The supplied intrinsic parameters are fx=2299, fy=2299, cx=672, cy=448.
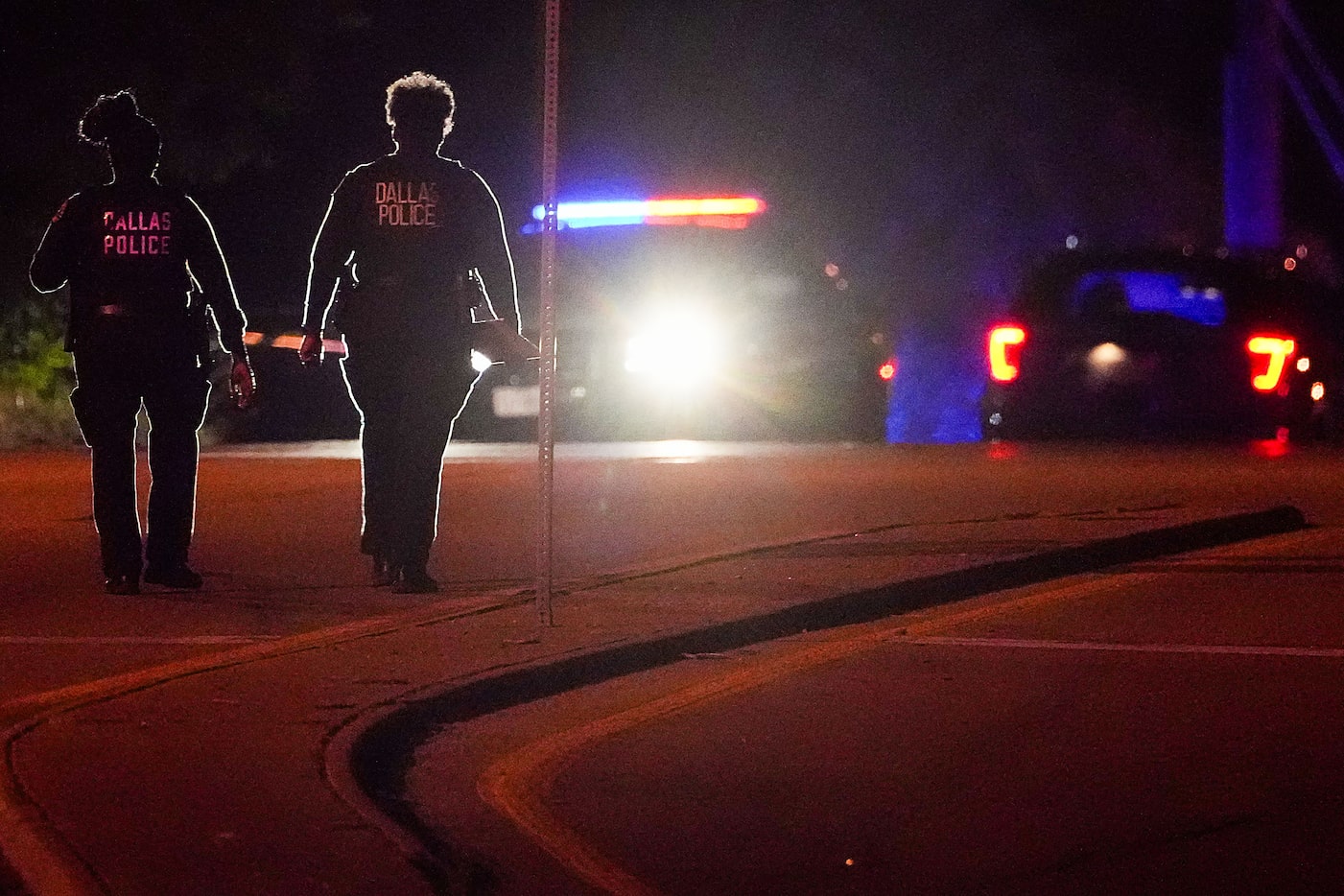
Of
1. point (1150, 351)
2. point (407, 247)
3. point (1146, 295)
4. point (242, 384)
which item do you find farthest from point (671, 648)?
point (1146, 295)

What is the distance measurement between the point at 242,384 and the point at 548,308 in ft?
5.54

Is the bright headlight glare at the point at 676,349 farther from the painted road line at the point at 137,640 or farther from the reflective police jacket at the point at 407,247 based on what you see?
the painted road line at the point at 137,640

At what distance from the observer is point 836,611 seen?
921cm

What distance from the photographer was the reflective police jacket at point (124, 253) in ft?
29.2

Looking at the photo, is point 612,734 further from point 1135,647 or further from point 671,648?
point 1135,647

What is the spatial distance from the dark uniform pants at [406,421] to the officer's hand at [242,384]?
1.25 ft

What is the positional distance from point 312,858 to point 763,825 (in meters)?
1.29

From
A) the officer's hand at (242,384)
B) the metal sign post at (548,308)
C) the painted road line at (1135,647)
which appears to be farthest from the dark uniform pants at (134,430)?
the painted road line at (1135,647)

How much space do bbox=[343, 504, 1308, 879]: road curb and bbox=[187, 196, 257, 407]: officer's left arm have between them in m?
2.14

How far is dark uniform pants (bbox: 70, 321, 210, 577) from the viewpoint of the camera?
29.3ft

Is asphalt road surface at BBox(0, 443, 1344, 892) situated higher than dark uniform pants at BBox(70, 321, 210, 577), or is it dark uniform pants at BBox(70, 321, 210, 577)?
dark uniform pants at BBox(70, 321, 210, 577)

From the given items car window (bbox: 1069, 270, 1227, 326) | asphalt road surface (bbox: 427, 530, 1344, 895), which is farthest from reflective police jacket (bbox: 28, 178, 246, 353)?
car window (bbox: 1069, 270, 1227, 326)

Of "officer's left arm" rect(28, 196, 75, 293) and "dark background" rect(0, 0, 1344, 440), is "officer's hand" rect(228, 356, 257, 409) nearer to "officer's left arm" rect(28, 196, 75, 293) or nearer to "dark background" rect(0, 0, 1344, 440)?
"officer's left arm" rect(28, 196, 75, 293)

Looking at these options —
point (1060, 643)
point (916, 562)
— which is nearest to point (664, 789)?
point (1060, 643)
